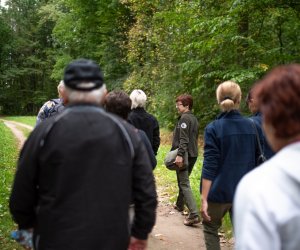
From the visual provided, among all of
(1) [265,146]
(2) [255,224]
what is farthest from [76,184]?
(1) [265,146]

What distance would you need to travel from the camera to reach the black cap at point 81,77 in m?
2.69

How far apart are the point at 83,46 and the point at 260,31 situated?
27226 mm

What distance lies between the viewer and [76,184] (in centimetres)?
256

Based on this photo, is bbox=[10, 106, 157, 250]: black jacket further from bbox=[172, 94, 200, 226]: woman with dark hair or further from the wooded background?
the wooded background

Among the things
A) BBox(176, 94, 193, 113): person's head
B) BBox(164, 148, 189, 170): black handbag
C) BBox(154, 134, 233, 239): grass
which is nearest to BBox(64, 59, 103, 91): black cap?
BBox(176, 94, 193, 113): person's head

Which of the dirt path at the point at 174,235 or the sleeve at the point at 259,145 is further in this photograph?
the dirt path at the point at 174,235

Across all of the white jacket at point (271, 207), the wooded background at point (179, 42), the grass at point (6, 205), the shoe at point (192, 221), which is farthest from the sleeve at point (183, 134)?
the white jacket at point (271, 207)

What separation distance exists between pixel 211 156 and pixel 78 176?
2.12 m

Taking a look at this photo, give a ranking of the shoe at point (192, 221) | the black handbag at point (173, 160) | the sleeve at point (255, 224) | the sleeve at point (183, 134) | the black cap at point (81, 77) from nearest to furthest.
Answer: the sleeve at point (255, 224) → the black cap at point (81, 77) → the sleeve at point (183, 134) → the black handbag at point (173, 160) → the shoe at point (192, 221)

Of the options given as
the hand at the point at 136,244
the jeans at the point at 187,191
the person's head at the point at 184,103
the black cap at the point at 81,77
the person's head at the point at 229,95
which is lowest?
the jeans at the point at 187,191

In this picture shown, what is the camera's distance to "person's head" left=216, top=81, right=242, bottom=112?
14.3 ft

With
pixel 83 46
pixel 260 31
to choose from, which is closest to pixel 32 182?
pixel 260 31

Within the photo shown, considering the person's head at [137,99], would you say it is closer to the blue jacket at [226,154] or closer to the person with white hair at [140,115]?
the person with white hair at [140,115]

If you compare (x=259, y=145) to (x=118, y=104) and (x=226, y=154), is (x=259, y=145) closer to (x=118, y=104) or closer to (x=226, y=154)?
(x=226, y=154)
